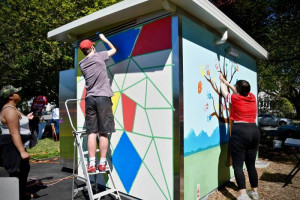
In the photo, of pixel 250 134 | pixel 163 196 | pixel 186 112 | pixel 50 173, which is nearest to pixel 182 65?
pixel 186 112

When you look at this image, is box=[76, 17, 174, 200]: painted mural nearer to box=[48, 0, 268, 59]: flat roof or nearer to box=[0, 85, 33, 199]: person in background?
box=[48, 0, 268, 59]: flat roof

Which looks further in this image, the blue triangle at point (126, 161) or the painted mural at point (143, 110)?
the blue triangle at point (126, 161)

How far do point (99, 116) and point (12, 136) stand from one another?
1.09 meters

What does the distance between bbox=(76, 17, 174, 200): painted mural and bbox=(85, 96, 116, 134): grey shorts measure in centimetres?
54

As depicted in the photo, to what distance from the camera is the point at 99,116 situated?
3125 millimetres

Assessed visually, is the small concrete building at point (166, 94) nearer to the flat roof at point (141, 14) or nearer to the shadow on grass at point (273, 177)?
the flat roof at point (141, 14)

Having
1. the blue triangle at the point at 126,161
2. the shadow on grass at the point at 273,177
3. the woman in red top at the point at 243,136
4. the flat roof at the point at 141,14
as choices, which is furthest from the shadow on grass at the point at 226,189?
the flat roof at the point at 141,14

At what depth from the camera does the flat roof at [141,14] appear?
300 cm

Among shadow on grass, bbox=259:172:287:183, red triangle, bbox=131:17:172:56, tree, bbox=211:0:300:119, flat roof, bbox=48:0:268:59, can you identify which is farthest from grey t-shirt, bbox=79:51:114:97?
tree, bbox=211:0:300:119

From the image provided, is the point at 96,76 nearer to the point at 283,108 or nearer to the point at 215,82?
the point at 215,82

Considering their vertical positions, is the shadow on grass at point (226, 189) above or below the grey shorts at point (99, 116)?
below

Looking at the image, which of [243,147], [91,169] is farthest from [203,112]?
[91,169]

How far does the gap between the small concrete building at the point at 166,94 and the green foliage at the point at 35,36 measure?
589 cm

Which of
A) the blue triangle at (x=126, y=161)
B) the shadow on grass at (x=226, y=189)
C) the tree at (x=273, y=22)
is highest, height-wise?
the tree at (x=273, y=22)
